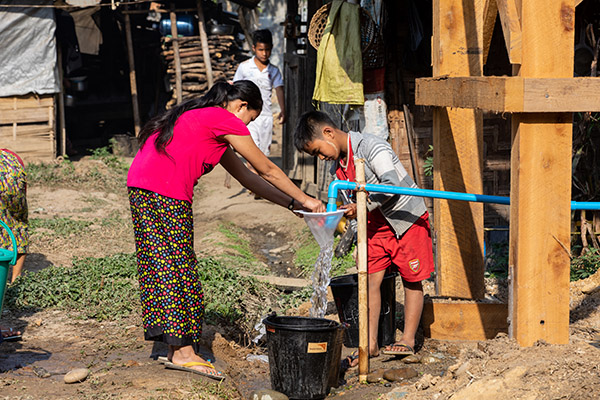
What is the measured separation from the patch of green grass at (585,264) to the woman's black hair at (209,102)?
3.47m

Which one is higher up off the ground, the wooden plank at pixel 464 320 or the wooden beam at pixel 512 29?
the wooden beam at pixel 512 29

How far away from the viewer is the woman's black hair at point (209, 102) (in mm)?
4031

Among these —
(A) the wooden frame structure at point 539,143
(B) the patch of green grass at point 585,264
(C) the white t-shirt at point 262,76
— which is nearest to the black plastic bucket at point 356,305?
(A) the wooden frame structure at point 539,143

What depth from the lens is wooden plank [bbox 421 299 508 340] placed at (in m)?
4.86

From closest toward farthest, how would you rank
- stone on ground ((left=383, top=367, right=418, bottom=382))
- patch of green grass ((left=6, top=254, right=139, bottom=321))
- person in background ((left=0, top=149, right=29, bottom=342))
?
stone on ground ((left=383, top=367, right=418, bottom=382))
person in background ((left=0, top=149, right=29, bottom=342))
patch of green grass ((left=6, top=254, right=139, bottom=321))

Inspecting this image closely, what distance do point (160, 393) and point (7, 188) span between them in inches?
101

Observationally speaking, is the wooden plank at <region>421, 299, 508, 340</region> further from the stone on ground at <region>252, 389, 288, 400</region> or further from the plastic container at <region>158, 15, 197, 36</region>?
the plastic container at <region>158, 15, 197, 36</region>

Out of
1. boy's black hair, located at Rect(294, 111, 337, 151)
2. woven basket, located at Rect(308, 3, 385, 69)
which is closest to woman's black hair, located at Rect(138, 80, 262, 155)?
boy's black hair, located at Rect(294, 111, 337, 151)

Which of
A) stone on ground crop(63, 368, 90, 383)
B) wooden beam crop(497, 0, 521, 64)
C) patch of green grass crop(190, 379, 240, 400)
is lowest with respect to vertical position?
patch of green grass crop(190, 379, 240, 400)

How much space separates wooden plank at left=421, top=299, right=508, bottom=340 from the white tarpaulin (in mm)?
9886

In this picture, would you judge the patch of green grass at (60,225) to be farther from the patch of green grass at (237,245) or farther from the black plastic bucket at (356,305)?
the black plastic bucket at (356,305)

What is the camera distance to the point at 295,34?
1041 centimetres

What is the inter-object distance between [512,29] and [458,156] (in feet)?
5.38

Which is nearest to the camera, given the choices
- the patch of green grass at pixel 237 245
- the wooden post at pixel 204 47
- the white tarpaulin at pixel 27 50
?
the patch of green grass at pixel 237 245
